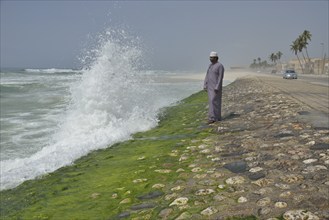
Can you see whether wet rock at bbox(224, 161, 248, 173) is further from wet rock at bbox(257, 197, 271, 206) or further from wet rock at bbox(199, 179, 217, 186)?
wet rock at bbox(257, 197, 271, 206)

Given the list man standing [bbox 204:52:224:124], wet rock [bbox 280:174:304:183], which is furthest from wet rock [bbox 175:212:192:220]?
man standing [bbox 204:52:224:124]

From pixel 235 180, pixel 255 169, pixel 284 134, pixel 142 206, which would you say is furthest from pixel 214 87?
pixel 142 206

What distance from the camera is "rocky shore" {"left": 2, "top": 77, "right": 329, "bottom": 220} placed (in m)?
3.46

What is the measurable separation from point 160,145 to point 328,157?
139 inches

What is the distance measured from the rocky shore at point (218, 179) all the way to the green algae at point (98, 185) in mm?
17

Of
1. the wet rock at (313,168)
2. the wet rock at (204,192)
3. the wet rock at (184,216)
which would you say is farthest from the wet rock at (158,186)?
the wet rock at (313,168)

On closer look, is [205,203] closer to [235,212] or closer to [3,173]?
[235,212]

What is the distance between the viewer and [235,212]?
3350 millimetres

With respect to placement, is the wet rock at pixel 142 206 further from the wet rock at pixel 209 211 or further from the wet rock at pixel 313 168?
the wet rock at pixel 313 168

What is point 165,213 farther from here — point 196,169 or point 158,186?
point 196,169

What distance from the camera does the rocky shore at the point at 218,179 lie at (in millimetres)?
3459

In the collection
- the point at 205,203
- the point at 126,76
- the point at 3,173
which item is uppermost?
the point at 126,76

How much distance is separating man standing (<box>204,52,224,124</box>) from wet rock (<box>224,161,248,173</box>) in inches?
157

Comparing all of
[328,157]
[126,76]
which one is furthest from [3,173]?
[126,76]
